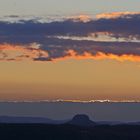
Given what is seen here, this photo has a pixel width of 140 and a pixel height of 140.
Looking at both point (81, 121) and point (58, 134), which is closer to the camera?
point (58, 134)

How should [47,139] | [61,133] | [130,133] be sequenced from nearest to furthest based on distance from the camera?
[47,139] < [61,133] < [130,133]

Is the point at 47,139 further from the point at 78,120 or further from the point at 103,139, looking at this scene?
the point at 78,120

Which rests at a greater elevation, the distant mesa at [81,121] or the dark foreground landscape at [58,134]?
the distant mesa at [81,121]

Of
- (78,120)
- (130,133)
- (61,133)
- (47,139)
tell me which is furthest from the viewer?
(78,120)

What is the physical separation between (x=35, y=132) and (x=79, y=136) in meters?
6.39

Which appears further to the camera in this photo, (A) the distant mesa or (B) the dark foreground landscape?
(A) the distant mesa

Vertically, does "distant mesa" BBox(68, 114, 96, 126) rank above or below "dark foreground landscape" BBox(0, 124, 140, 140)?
above

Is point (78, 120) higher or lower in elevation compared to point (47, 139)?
higher

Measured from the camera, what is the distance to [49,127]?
129m

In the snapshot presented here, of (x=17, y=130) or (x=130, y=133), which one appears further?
(x=130, y=133)

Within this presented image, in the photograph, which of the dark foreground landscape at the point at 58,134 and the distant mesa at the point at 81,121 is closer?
the dark foreground landscape at the point at 58,134

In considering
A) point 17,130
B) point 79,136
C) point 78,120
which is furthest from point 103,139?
point 78,120

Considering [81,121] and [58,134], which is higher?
[81,121]

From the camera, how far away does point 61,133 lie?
387ft
